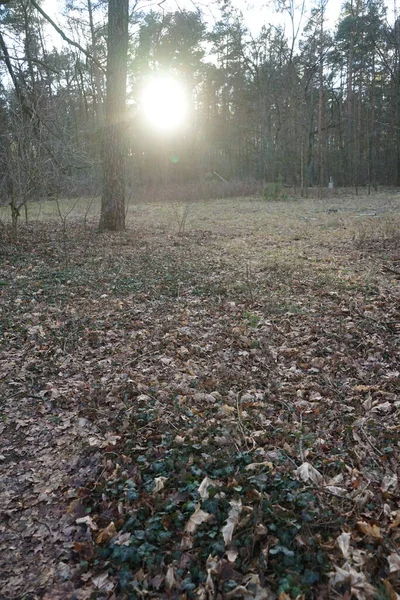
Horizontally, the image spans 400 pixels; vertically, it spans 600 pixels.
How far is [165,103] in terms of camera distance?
2684 centimetres

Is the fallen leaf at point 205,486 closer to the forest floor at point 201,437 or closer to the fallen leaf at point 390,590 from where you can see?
the forest floor at point 201,437

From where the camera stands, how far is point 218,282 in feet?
21.9

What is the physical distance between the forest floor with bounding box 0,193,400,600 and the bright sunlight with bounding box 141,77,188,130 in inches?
823

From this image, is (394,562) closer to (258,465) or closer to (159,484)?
(258,465)

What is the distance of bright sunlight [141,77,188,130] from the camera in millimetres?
24203

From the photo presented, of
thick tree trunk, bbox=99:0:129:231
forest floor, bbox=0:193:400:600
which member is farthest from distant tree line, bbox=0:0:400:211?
forest floor, bbox=0:193:400:600

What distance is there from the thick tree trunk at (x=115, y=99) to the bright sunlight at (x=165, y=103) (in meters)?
14.9

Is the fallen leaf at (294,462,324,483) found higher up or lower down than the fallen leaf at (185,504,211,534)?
higher up

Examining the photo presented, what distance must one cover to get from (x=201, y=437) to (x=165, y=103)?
90.4ft

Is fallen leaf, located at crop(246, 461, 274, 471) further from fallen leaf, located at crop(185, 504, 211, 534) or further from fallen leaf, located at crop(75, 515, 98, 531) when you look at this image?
fallen leaf, located at crop(75, 515, 98, 531)

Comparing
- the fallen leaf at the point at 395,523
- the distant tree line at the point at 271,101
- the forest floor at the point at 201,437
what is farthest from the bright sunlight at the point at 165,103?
the fallen leaf at the point at 395,523

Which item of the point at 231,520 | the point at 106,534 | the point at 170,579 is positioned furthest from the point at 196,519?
the point at 106,534

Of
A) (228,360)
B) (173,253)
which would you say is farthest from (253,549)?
(173,253)

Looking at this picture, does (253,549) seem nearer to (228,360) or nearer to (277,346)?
(228,360)
